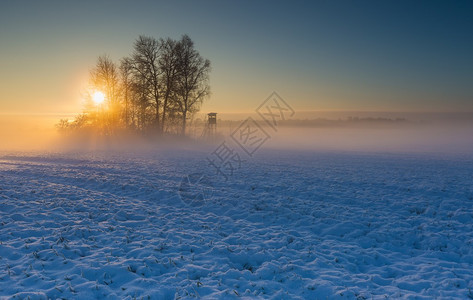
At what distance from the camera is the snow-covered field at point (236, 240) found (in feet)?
18.7

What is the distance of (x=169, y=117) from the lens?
46.6m

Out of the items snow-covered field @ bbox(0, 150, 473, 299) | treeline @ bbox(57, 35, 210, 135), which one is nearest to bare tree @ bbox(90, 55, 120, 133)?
treeline @ bbox(57, 35, 210, 135)

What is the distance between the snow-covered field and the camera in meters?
5.69

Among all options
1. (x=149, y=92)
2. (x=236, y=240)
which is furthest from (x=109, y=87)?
(x=236, y=240)

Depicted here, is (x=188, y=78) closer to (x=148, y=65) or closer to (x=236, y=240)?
(x=148, y=65)

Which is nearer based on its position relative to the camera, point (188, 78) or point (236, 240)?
point (236, 240)

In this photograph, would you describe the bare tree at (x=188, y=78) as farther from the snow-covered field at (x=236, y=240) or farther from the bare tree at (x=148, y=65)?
the snow-covered field at (x=236, y=240)

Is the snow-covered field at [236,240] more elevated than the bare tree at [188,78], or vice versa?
the bare tree at [188,78]

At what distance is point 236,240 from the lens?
8.19 m

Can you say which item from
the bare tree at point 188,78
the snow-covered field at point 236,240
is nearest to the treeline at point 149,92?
the bare tree at point 188,78

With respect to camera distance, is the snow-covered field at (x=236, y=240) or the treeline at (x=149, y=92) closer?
the snow-covered field at (x=236, y=240)

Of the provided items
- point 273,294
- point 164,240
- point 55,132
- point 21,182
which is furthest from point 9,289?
point 55,132

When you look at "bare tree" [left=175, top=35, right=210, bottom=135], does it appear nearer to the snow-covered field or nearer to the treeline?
the treeline

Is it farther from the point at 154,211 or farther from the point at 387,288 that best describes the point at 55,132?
the point at 387,288
